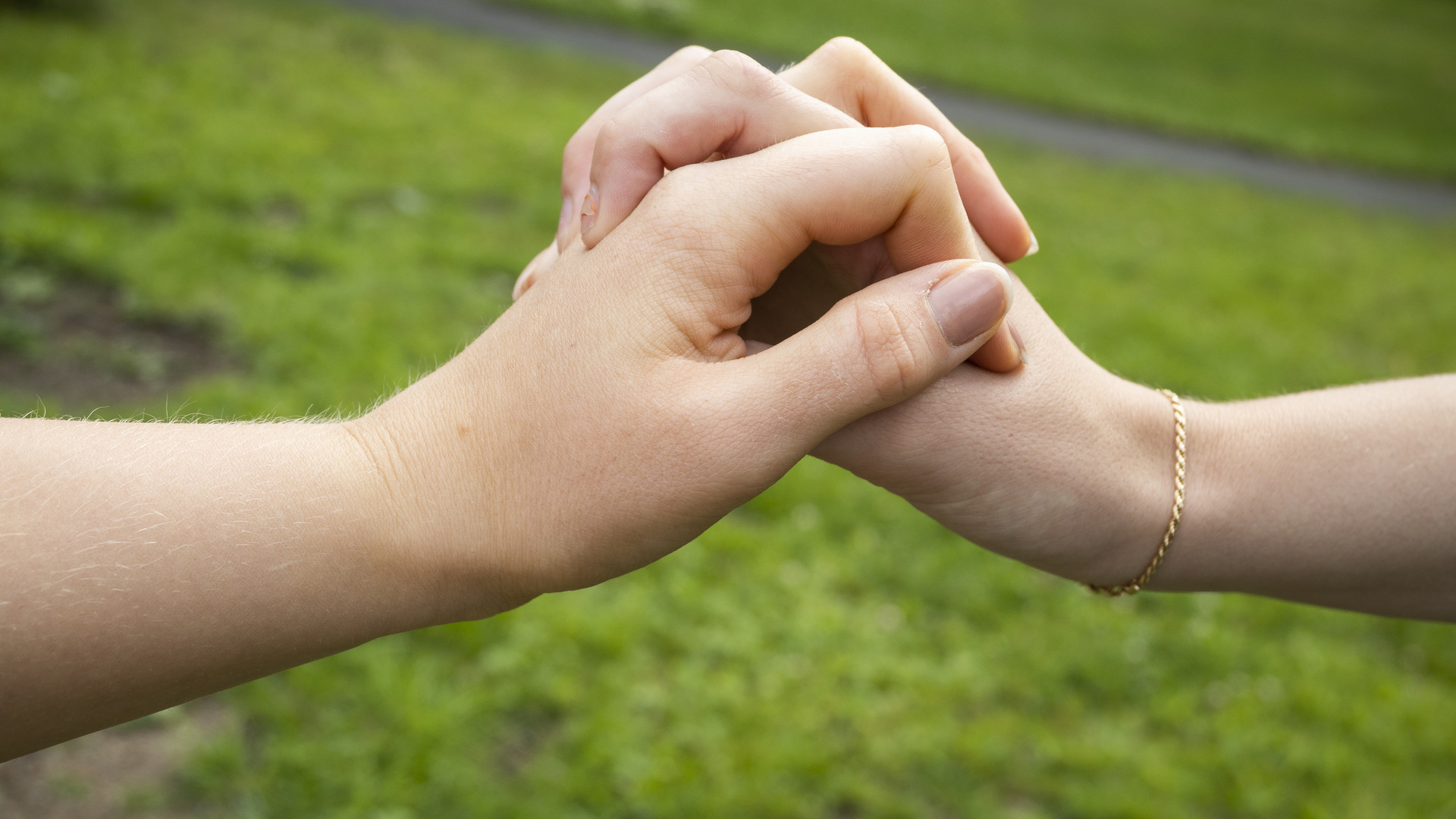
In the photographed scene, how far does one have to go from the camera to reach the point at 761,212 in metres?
1.65

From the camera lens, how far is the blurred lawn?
3133mm

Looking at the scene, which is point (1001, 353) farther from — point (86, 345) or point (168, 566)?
point (86, 345)

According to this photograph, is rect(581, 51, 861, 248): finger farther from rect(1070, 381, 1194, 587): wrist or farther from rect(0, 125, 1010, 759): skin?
rect(1070, 381, 1194, 587): wrist

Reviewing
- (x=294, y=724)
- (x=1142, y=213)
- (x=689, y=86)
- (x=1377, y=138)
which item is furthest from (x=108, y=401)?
(x=1377, y=138)

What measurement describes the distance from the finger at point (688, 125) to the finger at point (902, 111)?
1.14ft

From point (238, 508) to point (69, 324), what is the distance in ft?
13.2

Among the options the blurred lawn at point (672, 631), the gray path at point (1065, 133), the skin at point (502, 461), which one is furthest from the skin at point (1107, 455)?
the gray path at point (1065, 133)

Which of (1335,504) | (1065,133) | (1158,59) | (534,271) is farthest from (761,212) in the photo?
(1158,59)

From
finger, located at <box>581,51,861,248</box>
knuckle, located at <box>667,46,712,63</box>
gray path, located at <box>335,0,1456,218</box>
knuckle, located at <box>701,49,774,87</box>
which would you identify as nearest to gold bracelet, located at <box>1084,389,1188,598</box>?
finger, located at <box>581,51,861,248</box>

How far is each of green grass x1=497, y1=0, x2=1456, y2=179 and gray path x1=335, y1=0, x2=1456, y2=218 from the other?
1.75 ft

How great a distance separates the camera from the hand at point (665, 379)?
5.11ft

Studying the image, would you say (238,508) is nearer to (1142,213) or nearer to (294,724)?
(294,724)

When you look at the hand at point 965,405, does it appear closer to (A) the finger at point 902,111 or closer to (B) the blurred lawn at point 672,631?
(A) the finger at point 902,111

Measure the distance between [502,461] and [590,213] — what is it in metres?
0.54
